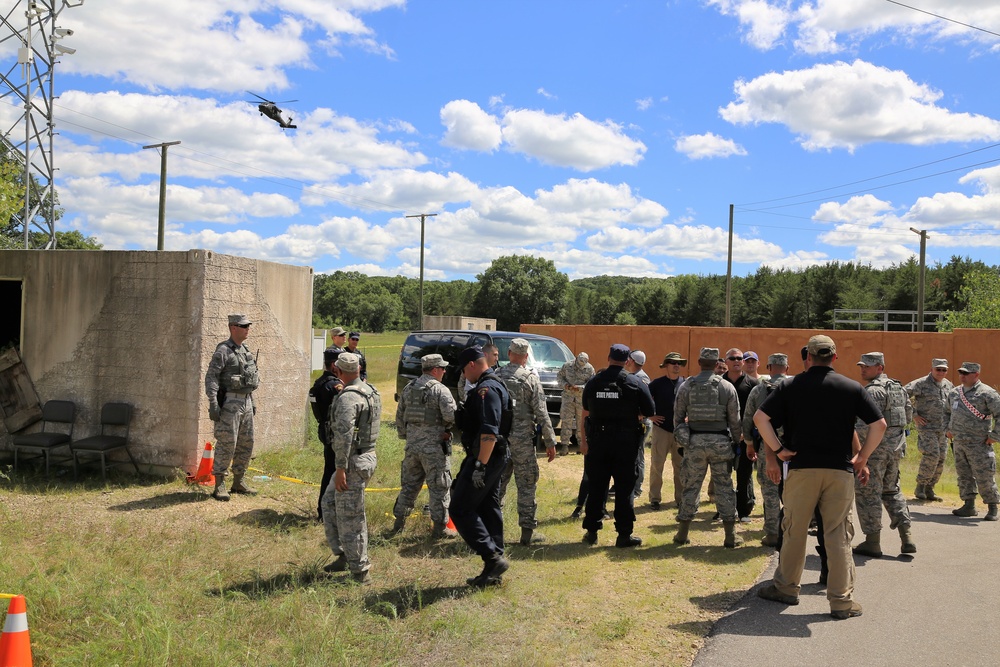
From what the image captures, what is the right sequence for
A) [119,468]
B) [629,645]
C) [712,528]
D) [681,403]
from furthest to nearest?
[119,468], [712,528], [681,403], [629,645]

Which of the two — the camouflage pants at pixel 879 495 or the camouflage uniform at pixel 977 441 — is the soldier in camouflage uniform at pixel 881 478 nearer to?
the camouflage pants at pixel 879 495

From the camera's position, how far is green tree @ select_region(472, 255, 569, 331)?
3216 inches

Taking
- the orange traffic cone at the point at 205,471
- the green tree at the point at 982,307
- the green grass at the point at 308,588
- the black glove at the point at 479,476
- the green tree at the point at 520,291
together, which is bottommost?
the green grass at the point at 308,588

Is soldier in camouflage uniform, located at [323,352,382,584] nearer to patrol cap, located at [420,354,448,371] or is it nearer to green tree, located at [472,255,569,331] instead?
patrol cap, located at [420,354,448,371]

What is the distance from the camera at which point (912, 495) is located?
10.3 metres

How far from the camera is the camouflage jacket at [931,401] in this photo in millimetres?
9656

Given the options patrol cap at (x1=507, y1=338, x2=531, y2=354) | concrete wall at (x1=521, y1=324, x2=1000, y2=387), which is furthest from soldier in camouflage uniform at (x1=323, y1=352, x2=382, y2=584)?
concrete wall at (x1=521, y1=324, x2=1000, y2=387)

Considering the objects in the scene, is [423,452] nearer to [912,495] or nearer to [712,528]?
[712,528]

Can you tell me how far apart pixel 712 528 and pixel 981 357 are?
11.6 m

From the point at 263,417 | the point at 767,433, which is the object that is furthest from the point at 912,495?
the point at 263,417

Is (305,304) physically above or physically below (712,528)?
above

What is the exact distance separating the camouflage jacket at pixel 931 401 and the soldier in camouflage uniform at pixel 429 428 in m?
6.56

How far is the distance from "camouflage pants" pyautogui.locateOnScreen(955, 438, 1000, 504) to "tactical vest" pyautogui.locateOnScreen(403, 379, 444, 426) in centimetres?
659

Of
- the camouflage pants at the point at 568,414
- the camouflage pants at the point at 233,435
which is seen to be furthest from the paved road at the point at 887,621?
the camouflage pants at the point at 568,414
